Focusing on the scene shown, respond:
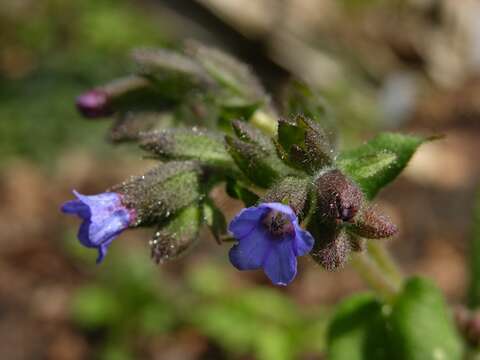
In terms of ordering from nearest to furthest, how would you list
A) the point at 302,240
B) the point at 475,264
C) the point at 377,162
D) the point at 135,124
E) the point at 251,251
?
1. the point at 302,240
2. the point at 251,251
3. the point at 377,162
4. the point at 135,124
5. the point at 475,264

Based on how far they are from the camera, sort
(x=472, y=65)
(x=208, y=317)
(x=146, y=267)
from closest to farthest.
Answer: (x=208, y=317)
(x=146, y=267)
(x=472, y=65)

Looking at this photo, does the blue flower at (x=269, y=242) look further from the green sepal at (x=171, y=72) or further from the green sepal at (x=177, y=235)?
the green sepal at (x=171, y=72)

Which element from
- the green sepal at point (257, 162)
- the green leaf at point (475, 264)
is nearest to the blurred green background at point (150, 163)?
the green leaf at point (475, 264)

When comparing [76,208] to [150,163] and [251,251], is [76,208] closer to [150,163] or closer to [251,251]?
[251,251]

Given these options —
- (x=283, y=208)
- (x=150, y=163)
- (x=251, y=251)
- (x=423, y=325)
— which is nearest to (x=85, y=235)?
(x=251, y=251)

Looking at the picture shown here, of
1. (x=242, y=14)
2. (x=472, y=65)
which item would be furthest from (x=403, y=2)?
(x=242, y=14)

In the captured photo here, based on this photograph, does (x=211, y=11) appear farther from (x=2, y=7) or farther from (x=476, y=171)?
(x=476, y=171)

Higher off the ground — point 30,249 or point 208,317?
point 208,317
